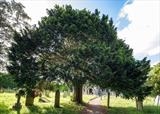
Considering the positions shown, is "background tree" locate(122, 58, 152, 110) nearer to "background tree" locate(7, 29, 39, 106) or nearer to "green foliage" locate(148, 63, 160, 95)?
"green foliage" locate(148, 63, 160, 95)

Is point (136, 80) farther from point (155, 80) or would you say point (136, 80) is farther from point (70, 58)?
point (155, 80)

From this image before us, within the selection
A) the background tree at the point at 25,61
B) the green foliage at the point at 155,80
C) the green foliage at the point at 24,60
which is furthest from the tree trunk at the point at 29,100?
the green foliage at the point at 155,80

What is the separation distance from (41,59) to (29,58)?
195cm

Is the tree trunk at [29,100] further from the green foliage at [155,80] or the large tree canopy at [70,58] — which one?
the green foliage at [155,80]

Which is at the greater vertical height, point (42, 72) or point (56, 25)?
point (56, 25)

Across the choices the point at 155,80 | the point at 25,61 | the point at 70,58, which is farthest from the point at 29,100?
the point at 155,80

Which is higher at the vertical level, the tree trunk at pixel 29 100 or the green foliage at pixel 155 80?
the green foliage at pixel 155 80

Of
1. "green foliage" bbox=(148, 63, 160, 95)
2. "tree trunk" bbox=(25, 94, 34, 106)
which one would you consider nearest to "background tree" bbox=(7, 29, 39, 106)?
"tree trunk" bbox=(25, 94, 34, 106)

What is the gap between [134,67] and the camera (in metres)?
42.9

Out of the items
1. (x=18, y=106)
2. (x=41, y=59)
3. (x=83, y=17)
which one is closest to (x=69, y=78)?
(x=41, y=59)

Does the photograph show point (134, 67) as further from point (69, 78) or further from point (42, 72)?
point (42, 72)

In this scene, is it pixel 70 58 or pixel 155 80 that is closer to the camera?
pixel 70 58

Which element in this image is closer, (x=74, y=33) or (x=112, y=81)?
(x=112, y=81)

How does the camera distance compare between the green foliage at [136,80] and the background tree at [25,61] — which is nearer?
the background tree at [25,61]
